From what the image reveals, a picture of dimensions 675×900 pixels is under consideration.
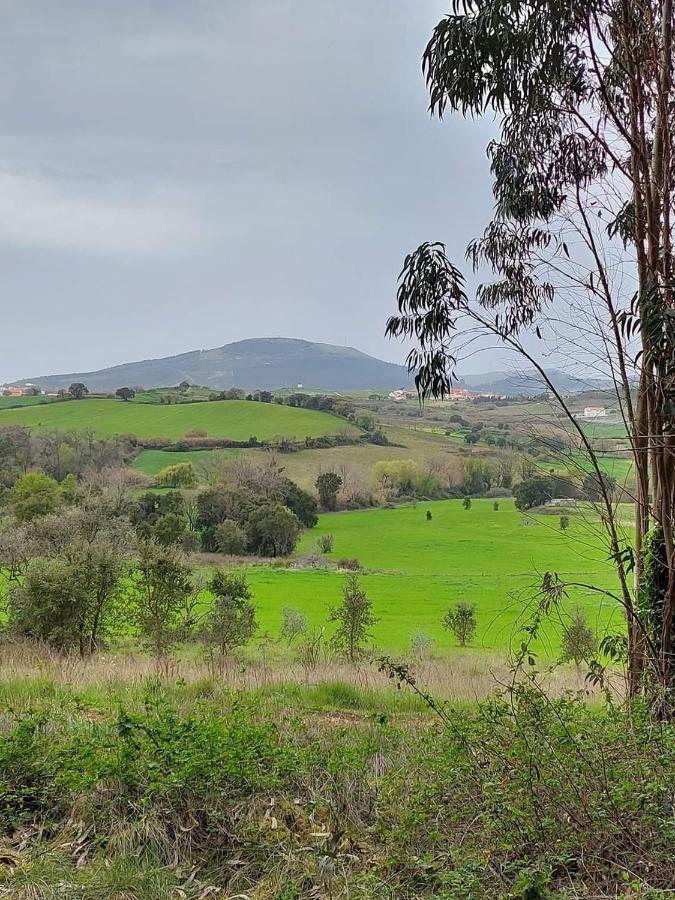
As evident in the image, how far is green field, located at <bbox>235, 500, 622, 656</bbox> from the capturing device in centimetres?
2380

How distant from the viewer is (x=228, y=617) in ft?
50.4

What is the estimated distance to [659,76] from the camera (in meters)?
4.83

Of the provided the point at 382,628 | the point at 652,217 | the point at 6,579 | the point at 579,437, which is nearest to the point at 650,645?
the point at 579,437

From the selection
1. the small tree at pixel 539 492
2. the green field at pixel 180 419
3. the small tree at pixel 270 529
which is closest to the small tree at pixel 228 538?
the small tree at pixel 270 529

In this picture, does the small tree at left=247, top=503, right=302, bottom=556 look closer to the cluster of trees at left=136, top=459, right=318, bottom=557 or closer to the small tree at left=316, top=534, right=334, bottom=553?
the cluster of trees at left=136, top=459, right=318, bottom=557

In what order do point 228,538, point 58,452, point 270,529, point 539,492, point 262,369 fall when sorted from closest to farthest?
point 539,492, point 228,538, point 270,529, point 58,452, point 262,369

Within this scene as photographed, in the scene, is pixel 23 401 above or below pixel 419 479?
above

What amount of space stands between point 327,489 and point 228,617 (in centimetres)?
3284

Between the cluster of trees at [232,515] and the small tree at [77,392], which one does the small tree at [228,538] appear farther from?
the small tree at [77,392]

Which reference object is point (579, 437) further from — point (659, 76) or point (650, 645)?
point (659, 76)

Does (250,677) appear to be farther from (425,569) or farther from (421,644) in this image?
(425,569)

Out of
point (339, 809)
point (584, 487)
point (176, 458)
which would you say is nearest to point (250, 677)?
point (339, 809)

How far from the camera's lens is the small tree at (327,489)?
4794 cm

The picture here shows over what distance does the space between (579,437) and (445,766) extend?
3.00 metres
